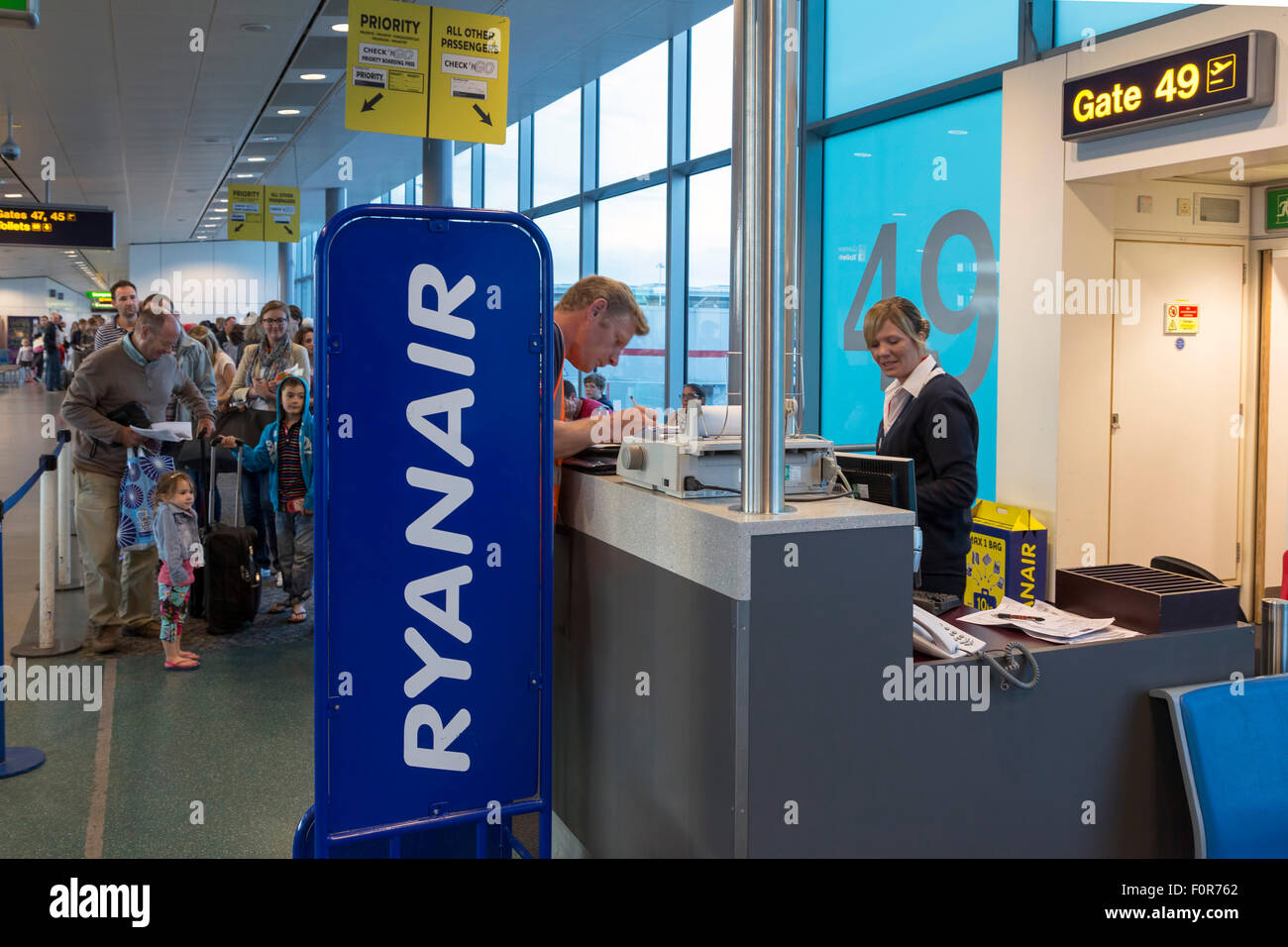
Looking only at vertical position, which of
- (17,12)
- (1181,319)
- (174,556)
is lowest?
(174,556)

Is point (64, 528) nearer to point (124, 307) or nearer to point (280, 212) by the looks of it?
point (124, 307)

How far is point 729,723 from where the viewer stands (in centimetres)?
200

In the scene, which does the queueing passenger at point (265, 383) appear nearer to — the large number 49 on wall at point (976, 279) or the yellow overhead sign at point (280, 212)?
the large number 49 on wall at point (976, 279)

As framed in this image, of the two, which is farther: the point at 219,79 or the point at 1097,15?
the point at 219,79

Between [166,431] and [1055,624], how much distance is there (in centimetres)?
447

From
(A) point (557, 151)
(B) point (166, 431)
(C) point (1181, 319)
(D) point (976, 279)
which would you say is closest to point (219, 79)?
(A) point (557, 151)

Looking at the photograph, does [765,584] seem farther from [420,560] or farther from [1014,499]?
[1014,499]

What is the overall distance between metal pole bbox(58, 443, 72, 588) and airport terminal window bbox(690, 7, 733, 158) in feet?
17.2

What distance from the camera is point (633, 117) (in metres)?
9.91

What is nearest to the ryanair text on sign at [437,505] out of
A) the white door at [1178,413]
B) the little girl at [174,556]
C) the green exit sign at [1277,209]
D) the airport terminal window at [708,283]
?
the little girl at [174,556]

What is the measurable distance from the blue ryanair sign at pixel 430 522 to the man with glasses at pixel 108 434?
11.7 ft

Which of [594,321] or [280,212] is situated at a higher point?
[280,212]

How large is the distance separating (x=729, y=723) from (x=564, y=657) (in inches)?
40.1

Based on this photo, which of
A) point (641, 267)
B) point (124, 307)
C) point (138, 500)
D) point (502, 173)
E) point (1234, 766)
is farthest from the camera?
point (502, 173)
